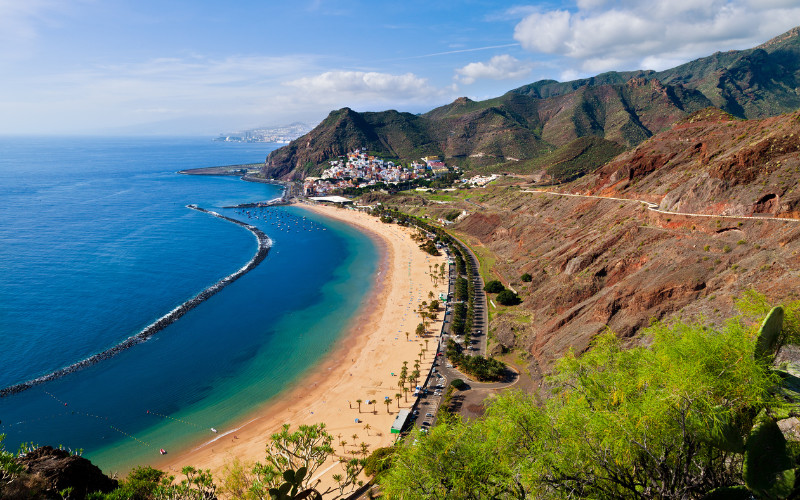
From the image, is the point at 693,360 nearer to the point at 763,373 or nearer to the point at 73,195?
the point at 763,373

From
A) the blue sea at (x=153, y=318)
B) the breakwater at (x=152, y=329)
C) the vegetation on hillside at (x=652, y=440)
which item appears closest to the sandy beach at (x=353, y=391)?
the blue sea at (x=153, y=318)

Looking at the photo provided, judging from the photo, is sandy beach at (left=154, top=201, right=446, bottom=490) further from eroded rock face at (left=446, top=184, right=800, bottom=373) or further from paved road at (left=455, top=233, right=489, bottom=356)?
eroded rock face at (left=446, top=184, right=800, bottom=373)

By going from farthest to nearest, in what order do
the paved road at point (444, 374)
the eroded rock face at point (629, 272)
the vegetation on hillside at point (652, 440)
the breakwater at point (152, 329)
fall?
the breakwater at point (152, 329)
the paved road at point (444, 374)
the eroded rock face at point (629, 272)
the vegetation on hillside at point (652, 440)

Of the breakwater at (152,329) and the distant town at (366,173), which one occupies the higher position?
the distant town at (366,173)

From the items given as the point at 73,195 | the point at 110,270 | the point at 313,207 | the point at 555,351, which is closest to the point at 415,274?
the point at 555,351

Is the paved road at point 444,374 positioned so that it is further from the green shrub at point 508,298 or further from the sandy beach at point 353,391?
the green shrub at point 508,298

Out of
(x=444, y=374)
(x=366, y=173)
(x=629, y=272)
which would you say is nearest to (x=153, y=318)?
(x=444, y=374)
